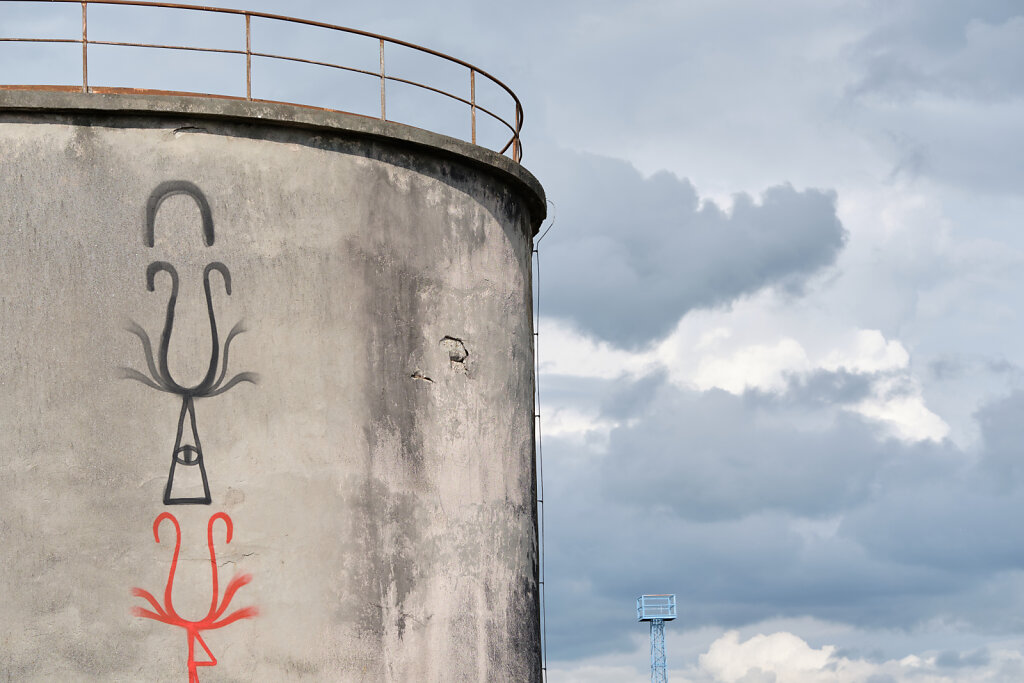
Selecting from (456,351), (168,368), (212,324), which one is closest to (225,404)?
(168,368)

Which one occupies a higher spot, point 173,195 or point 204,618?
point 173,195

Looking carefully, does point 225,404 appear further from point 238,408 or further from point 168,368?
point 168,368

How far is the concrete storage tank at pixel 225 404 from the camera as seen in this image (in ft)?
28.9

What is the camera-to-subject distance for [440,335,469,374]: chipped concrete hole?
33.8 ft

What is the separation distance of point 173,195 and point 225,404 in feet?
4.90

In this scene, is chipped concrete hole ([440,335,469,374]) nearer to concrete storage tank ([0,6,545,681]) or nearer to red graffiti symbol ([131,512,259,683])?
concrete storage tank ([0,6,545,681])

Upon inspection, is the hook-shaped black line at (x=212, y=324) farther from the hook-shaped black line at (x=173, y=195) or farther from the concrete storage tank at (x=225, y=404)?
the hook-shaped black line at (x=173, y=195)

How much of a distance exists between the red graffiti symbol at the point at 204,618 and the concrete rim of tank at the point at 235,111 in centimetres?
279

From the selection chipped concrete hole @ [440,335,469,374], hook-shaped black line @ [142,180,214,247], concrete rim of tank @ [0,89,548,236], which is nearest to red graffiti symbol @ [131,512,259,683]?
hook-shaped black line @ [142,180,214,247]

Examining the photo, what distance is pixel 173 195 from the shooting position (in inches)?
365

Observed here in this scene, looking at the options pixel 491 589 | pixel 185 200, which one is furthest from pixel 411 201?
pixel 491 589

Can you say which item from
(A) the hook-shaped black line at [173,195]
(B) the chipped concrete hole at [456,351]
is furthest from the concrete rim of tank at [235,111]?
(B) the chipped concrete hole at [456,351]

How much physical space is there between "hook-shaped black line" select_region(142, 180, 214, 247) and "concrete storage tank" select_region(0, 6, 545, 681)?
0.5 inches

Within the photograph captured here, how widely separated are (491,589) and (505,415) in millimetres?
1424
